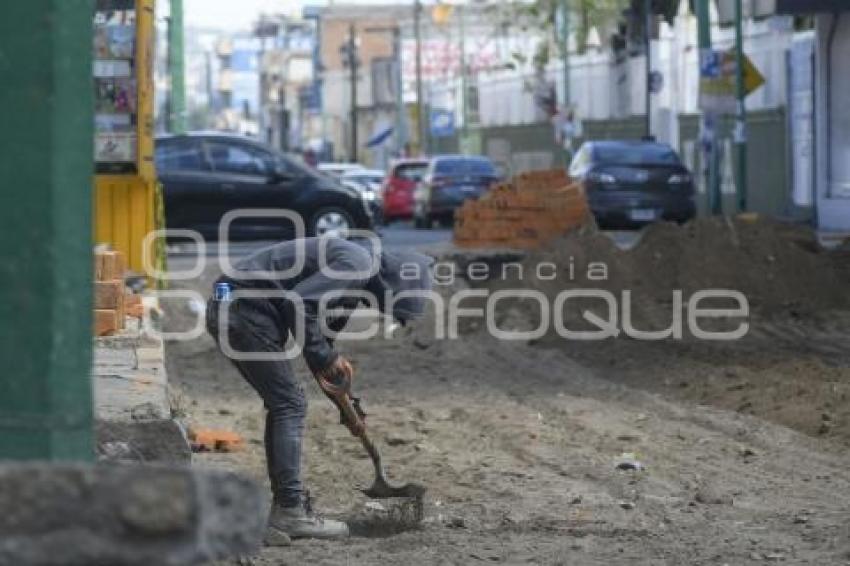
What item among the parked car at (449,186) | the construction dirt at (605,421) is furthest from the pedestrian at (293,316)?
the parked car at (449,186)

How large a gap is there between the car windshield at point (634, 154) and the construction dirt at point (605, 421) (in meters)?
10.8

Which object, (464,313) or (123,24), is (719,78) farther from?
(123,24)

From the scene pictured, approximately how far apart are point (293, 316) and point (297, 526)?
0.95 meters

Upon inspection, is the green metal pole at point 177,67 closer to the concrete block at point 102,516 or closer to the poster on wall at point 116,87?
the poster on wall at point 116,87

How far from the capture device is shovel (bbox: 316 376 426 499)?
930cm

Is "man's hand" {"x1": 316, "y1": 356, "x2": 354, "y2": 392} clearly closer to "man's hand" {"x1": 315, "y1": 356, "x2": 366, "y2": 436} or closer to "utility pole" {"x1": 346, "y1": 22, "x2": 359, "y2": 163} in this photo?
"man's hand" {"x1": 315, "y1": 356, "x2": 366, "y2": 436}

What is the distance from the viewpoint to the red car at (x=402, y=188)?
48603 millimetres

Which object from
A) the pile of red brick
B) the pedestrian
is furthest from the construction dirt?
the pile of red brick

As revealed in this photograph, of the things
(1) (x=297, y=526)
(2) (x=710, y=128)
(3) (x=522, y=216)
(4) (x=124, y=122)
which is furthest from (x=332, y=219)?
(1) (x=297, y=526)

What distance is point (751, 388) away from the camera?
14.7 meters

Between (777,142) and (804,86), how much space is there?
8.79 ft

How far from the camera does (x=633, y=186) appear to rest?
3384cm

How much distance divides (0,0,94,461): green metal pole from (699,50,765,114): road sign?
30.0 metres

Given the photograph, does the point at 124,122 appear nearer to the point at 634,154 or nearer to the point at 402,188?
the point at 634,154
